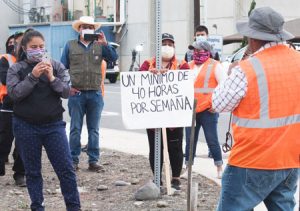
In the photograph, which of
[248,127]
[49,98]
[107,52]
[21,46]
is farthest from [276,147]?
[107,52]

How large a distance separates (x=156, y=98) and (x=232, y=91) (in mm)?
2901

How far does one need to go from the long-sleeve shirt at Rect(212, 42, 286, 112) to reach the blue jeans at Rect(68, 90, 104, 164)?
4.41m

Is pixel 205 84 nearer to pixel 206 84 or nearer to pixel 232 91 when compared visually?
pixel 206 84

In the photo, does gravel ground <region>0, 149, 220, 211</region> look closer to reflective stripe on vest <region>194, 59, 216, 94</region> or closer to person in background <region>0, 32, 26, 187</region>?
person in background <region>0, 32, 26, 187</region>

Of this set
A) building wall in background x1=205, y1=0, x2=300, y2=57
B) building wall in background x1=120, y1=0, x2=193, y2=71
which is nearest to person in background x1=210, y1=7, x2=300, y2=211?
building wall in background x1=205, y1=0, x2=300, y2=57

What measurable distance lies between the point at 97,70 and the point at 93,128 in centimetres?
78

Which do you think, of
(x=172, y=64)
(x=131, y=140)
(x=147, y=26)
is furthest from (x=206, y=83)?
(x=147, y=26)

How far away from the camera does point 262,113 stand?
429 centimetres

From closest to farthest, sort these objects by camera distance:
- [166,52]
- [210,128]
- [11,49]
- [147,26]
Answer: [166,52] → [11,49] → [210,128] → [147,26]

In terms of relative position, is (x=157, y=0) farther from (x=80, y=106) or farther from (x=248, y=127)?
(x=248, y=127)

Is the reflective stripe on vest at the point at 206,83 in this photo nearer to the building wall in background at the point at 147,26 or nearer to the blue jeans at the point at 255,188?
the blue jeans at the point at 255,188

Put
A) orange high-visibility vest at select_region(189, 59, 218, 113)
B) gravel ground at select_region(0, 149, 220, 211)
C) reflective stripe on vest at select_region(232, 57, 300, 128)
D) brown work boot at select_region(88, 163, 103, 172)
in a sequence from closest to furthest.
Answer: reflective stripe on vest at select_region(232, 57, 300, 128) → gravel ground at select_region(0, 149, 220, 211) → orange high-visibility vest at select_region(189, 59, 218, 113) → brown work boot at select_region(88, 163, 103, 172)

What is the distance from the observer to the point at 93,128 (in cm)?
894

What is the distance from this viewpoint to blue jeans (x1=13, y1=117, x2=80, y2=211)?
242 inches
